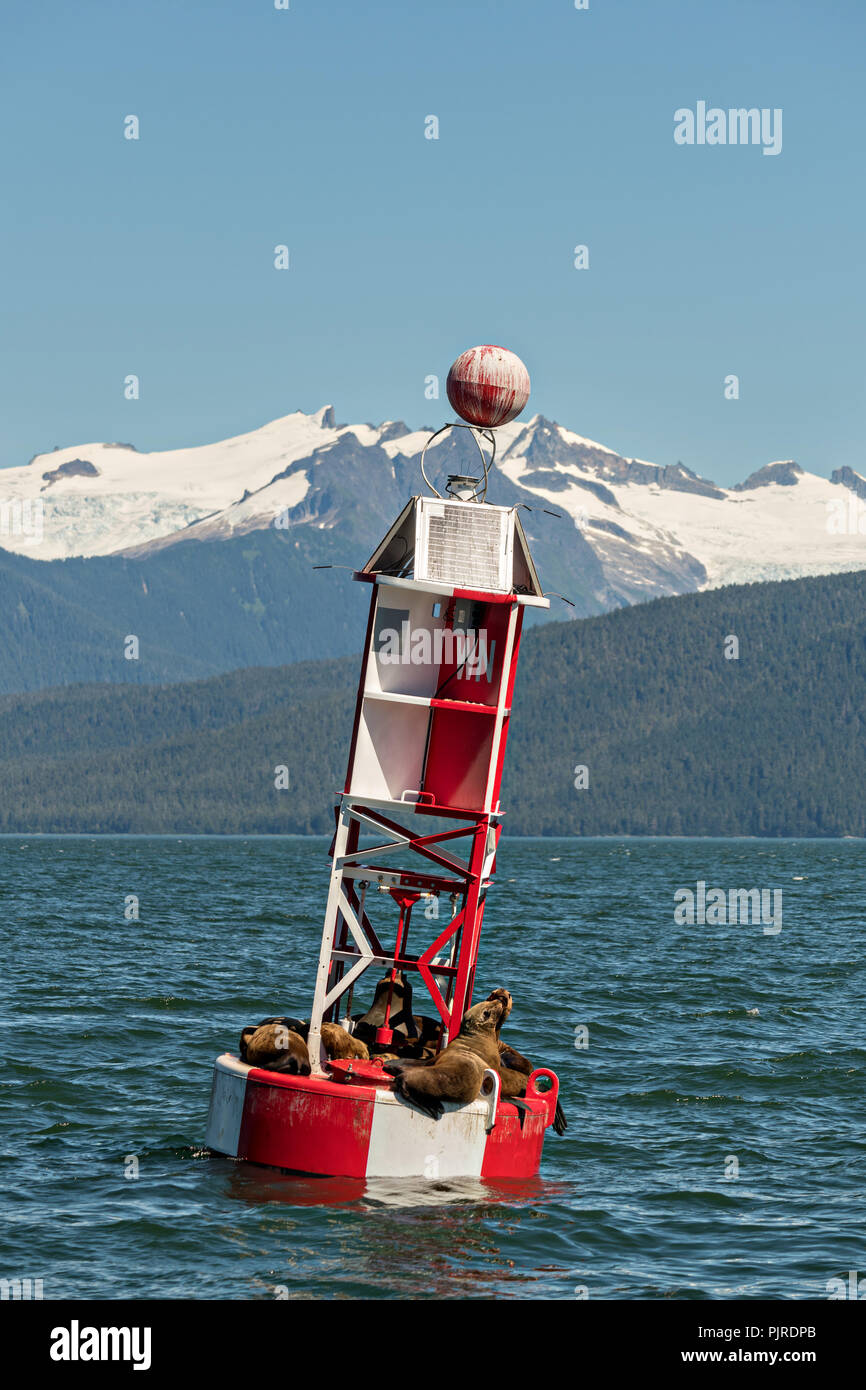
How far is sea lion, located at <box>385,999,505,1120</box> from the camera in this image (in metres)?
24.4

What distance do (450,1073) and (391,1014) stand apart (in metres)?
4.55

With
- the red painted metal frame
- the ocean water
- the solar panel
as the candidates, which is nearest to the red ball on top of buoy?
the solar panel

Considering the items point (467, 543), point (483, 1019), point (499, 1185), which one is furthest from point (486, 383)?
point (499, 1185)

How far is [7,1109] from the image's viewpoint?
104ft

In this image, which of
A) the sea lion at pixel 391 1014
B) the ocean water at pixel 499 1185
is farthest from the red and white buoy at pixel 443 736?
the ocean water at pixel 499 1185

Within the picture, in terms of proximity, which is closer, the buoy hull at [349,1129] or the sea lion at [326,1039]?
the buoy hull at [349,1129]

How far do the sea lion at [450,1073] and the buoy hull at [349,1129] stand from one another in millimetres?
193

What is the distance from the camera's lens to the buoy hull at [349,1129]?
24391 mm

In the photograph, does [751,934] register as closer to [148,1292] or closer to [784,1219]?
[784,1219]

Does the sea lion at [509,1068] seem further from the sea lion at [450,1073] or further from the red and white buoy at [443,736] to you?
the sea lion at [450,1073]

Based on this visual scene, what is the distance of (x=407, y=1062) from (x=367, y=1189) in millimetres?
1942

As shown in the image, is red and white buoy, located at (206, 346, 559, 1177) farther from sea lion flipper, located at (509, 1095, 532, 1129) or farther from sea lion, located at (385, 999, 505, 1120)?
sea lion, located at (385, 999, 505, 1120)

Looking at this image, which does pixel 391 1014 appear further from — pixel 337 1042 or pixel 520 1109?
pixel 520 1109
